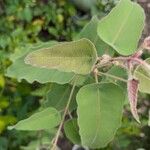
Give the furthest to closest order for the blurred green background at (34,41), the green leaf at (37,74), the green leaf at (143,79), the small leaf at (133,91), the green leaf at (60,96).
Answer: the blurred green background at (34,41), the green leaf at (60,96), the green leaf at (37,74), the green leaf at (143,79), the small leaf at (133,91)

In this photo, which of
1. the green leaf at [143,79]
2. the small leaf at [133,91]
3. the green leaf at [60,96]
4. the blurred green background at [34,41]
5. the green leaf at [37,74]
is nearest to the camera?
the small leaf at [133,91]

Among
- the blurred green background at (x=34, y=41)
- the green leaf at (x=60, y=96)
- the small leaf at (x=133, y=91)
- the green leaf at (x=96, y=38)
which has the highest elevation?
the small leaf at (x=133, y=91)

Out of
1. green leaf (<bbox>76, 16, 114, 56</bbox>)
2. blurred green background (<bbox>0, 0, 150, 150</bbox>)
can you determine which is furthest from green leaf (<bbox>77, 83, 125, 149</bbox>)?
blurred green background (<bbox>0, 0, 150, 150</bbox>)

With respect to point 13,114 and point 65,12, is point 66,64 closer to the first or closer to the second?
point 13,114

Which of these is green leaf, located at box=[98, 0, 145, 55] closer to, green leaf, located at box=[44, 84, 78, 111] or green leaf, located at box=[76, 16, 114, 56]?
green leaf, located at box=[76, 16, 114, 56]

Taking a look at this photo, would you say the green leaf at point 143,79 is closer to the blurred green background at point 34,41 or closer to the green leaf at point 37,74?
the green leaf at point 37,74

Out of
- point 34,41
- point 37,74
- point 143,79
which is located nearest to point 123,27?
point 143,79

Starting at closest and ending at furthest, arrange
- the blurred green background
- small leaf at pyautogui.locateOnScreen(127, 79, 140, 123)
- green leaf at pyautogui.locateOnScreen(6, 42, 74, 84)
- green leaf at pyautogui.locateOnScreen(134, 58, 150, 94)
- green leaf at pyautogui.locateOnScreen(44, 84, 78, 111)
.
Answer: small leaf at pyautogui.locateOnScreen(127, 79, 140, 123), green leaf at pyautogui.locateOnScreen(134, 58, 150, 94), green leaf at pyautogui.locateOnScreen(6, 42, 74, 84), green leaf at pyautogui.locateOnScreen(44, 84, 78, 111), the blurred green background

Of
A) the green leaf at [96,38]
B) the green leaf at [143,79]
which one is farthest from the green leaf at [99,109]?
the green leaf at [96,38]
